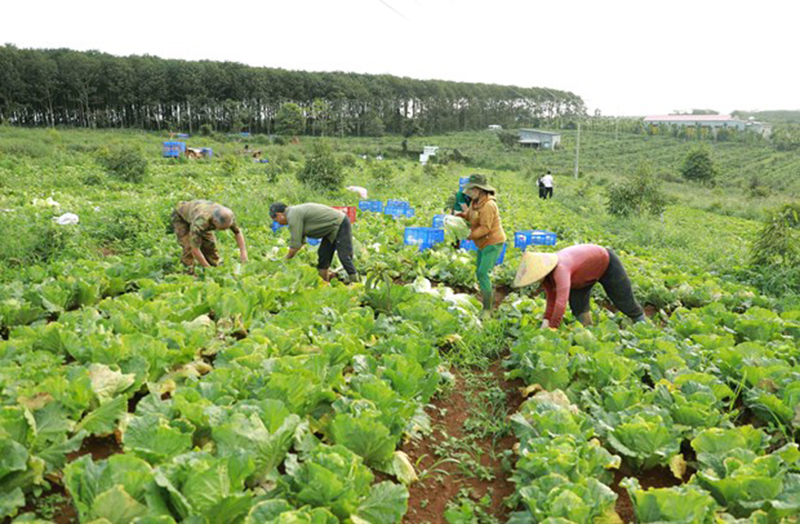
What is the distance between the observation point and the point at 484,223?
5.46 meters

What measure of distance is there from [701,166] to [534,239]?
1217 inches

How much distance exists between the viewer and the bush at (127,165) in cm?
Result: 1667

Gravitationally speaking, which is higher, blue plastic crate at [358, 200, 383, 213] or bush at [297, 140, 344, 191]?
bush at [297, 140, 344, 191]

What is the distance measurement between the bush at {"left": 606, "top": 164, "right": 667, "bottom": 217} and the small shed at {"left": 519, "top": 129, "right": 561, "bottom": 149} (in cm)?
4668

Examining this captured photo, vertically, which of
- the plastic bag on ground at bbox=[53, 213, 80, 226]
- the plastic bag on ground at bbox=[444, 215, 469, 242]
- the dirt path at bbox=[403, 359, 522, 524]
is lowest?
the dirt path at bbox=[403, 359, 522, 524]

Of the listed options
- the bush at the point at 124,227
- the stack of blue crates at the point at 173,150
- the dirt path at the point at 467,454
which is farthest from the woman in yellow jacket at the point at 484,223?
the stack of blue crates at the point at 173,150

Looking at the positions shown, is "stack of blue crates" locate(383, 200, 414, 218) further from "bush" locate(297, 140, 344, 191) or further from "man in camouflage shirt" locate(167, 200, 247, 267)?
"man in camouflage shirt" locate(167, 200, 247, 267)

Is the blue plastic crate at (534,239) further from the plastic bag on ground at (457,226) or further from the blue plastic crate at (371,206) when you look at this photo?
the blue plastic crate at (371,206)

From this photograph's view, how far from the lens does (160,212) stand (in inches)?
375

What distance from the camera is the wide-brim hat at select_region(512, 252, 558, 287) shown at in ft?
14.3

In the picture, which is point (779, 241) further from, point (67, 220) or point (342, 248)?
point (67, 220)

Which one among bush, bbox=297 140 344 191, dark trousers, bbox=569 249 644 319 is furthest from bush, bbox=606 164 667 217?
dark trousers, bbox=569 249 644 319

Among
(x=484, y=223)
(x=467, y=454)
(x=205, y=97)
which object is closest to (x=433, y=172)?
(x=484, y=223)

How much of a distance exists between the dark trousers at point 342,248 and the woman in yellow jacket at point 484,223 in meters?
1.39
